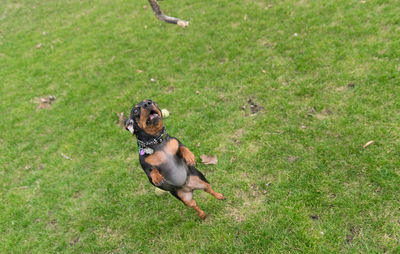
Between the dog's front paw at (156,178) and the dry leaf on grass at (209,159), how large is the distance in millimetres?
1606

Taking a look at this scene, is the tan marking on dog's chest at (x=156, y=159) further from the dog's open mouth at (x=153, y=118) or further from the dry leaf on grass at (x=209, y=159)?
the dry leaf on grass at (x=209, y=159)

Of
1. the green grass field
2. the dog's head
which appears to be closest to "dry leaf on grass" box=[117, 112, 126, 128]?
the green grass field

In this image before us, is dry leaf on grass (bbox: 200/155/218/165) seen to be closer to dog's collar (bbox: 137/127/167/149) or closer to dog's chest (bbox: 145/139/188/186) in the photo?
dog's chest (bbox: 145/139/188/186)

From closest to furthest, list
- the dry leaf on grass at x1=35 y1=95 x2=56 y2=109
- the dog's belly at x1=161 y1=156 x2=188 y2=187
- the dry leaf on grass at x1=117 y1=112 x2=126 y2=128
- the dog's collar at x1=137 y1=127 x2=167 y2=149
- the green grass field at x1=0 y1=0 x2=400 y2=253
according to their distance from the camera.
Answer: the dog's collar at x1=137 y1=127 x2=167 y2=149 → the dog's belly at x1=161 y1=156 x2=188 y2=187 → the green grass field at x1=0 y1=0 x2=400 y2=253 → the dry leaf on grass at x1=117 y1=112 x2=126 y2=128 → the dry leaf on grass at x1=35 y1=95 x2=56 y2=109

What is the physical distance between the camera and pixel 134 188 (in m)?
4.84

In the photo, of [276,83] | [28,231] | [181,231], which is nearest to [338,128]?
[276,83]

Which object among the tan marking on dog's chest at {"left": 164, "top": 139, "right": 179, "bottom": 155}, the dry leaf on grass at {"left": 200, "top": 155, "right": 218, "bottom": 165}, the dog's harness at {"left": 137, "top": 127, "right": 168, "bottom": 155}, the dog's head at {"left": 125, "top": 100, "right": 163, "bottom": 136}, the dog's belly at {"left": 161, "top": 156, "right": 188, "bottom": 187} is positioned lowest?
the dry leaf on grass at {"left": 200, "top": 155, "right": 218, "bottom": 165}

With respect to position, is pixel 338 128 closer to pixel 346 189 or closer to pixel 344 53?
pixel 346 189

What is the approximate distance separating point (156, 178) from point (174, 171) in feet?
0.94

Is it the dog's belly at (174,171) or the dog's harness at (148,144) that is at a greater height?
the dog's harness at (148,144)

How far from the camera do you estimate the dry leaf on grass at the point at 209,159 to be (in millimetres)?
4798

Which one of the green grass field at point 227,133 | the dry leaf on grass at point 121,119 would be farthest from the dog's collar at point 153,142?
the dry leaf on grass at point 121,119

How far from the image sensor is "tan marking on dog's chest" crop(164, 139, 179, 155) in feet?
11.5

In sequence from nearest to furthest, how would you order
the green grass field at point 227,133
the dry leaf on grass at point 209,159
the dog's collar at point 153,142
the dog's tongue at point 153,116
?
the dog's tongue at point 153,116 < the dog's collar at point 153,142 < the green grass field at point 227,133 < the dry leaf on grass at point 209,159
